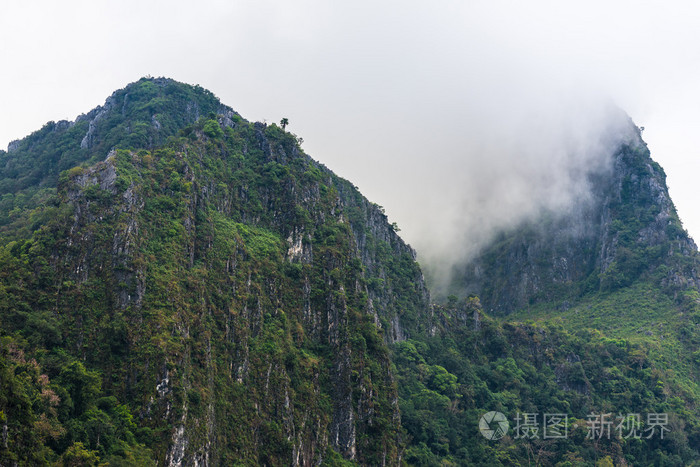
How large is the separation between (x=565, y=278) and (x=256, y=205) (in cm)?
8259

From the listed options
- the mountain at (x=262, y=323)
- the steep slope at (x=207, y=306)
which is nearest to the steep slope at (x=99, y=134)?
the mountain at (x=262, y=323)

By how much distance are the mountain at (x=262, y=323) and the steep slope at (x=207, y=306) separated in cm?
21

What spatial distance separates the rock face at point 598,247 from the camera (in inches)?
5128

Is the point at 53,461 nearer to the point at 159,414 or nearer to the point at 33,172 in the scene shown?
the point at 159,414

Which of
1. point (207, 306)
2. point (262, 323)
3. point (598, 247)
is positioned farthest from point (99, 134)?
point (598, 247)

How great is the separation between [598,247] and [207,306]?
102 meters

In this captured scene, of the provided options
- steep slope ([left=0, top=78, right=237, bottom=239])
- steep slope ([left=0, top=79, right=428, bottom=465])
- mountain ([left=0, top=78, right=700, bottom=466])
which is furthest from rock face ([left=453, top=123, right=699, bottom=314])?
steep slope ([left=0, top=78, right=237, bottom=239])

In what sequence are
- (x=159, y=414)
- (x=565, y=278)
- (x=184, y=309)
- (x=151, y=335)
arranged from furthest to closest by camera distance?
(x=565, y=278), (x=184, y=309), (x=151, y=335), (x=159, y=414)

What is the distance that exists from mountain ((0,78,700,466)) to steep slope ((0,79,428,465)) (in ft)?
0.68

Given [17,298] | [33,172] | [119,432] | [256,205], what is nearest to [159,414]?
[119,432]

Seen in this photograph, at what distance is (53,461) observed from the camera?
4350 cm

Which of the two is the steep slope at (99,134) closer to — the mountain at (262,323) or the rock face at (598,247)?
the mountain at (262,323)

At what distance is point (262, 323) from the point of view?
238 feet

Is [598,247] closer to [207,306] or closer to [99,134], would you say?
[207,306]
